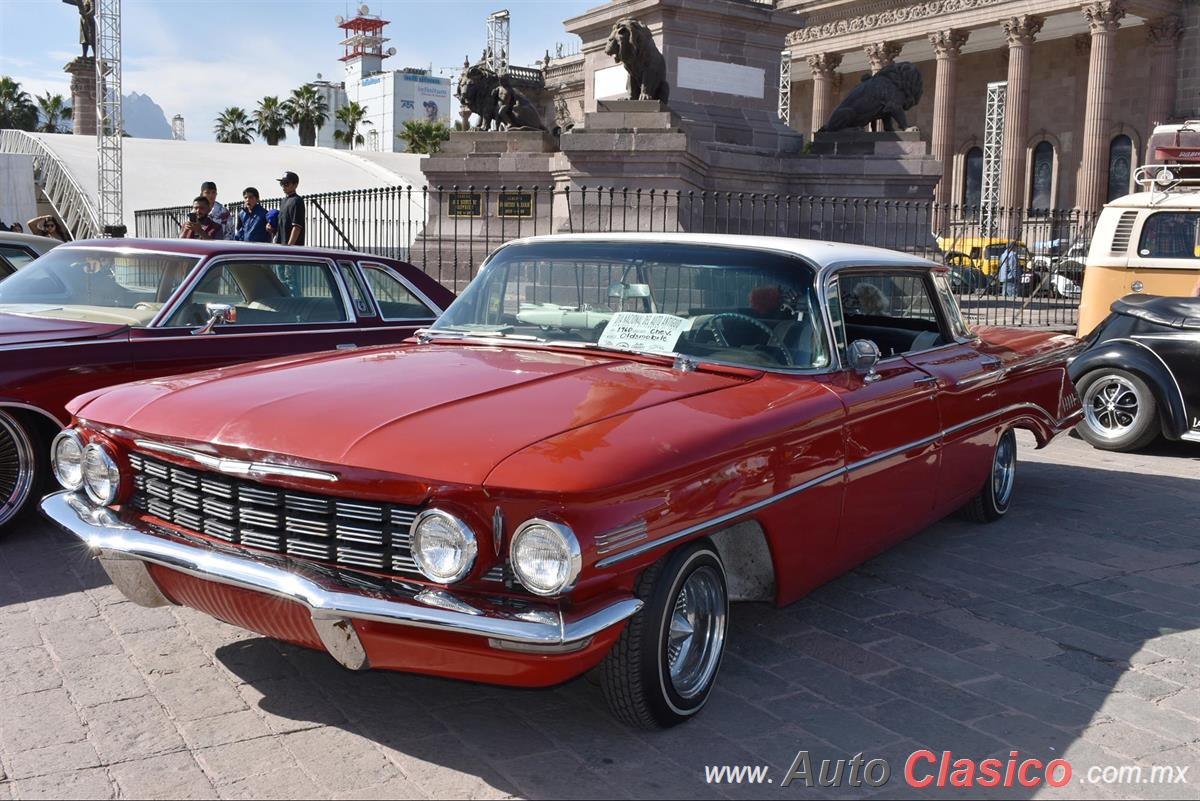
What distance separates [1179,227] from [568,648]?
8.81 meters

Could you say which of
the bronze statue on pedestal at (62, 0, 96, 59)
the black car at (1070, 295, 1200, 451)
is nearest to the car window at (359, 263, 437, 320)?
the black car at (1070, 295, 1200, 451)

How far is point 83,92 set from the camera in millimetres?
49312

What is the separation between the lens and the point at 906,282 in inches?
203

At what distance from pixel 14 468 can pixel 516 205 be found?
1242 centimetres

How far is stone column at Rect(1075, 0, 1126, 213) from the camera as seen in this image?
37000 mm

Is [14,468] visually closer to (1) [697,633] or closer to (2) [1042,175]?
(1) [697,633]

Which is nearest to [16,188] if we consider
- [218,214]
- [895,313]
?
[218,214]

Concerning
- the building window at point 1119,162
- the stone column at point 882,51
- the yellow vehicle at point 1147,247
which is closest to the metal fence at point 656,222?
the yellow vehicle at point 1147,247

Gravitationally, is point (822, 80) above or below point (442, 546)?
above

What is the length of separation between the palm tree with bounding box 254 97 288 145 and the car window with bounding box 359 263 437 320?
6986 centimetres

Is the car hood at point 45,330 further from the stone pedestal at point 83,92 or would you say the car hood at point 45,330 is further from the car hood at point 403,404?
the stone pedestal at point 83,92

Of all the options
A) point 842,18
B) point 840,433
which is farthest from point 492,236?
point 842,18

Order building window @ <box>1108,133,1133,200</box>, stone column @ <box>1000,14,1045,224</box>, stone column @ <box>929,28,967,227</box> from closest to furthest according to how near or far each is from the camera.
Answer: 1. stone column @ <box>1000,14,1045,224</box>
2. building window @ <box>1108,133,1133,200</box>
3. stone column @ <box>929,28,967,227</box>

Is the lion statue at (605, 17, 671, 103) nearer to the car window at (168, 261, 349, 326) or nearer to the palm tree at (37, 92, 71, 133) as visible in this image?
the car window at (168, 261, 349, 326)
